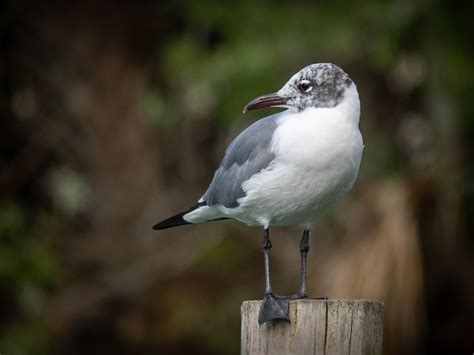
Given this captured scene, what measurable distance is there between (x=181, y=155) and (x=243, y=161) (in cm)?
590

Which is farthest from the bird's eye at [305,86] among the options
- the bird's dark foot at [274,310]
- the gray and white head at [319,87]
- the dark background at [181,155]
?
the dark background at [181,155]

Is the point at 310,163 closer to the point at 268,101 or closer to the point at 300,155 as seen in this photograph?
the point at 300,155

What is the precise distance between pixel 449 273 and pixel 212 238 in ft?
7.89

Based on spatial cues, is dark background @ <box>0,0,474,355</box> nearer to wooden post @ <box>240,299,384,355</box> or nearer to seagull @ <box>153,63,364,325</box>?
seagull @ <box>153,63,364,325</box>

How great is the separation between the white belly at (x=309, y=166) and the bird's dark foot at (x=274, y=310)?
524mm

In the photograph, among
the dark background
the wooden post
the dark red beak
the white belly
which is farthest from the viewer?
the dark background

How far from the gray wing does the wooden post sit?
742 millimetres

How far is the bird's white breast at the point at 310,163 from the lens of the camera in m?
3.37

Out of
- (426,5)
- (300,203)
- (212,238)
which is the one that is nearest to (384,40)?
(426,5)

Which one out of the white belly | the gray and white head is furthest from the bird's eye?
the white belly

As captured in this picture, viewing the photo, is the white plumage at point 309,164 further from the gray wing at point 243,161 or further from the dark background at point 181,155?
the dark background at point 181,155

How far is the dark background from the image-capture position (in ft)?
26.0

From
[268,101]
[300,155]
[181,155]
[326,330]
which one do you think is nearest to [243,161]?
[268,101]

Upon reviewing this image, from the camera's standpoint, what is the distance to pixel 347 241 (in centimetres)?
735
